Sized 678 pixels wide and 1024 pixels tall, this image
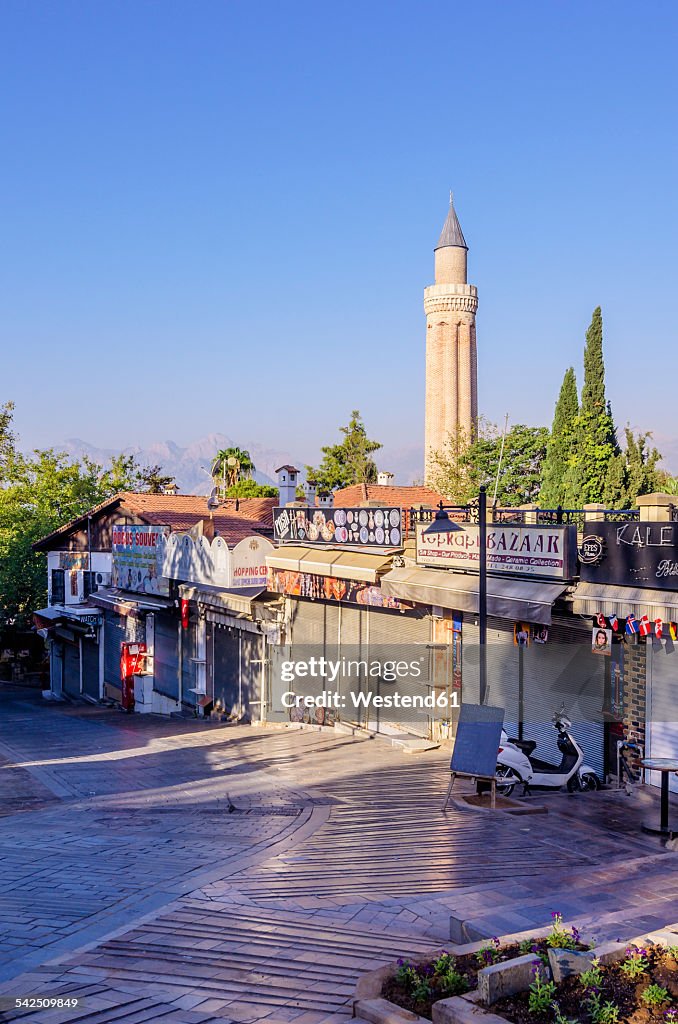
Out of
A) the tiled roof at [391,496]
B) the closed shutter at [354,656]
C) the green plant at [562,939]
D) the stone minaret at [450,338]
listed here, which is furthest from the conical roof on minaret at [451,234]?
the green plant at [562,939]

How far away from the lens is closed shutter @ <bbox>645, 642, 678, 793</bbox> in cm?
1216

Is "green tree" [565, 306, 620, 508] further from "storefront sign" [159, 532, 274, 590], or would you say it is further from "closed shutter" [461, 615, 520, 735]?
"closed shutter" [461, 615, 520, 735]

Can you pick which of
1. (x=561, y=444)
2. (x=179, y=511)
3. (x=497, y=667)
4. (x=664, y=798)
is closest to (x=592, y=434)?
(x=561, y=444)

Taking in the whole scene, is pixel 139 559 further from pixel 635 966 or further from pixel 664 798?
pixel 635 966

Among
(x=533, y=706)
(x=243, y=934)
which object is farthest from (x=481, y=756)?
(x=243, y=934)

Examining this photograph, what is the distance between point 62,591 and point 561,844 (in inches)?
1319

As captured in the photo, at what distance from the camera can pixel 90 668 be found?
35.2 m

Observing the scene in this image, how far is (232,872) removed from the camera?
951 centimetres

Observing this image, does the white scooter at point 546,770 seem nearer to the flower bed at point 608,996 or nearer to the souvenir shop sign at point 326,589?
the souvenir shop sign at point 326,589

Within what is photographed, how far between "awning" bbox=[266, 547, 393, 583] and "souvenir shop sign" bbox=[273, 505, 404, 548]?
240 mm

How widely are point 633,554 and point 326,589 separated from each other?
8876 mm

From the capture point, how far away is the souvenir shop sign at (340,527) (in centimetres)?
1841

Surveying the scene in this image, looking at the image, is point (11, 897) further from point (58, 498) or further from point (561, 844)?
point (58, 498)

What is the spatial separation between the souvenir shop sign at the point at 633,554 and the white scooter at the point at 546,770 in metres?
2.56
